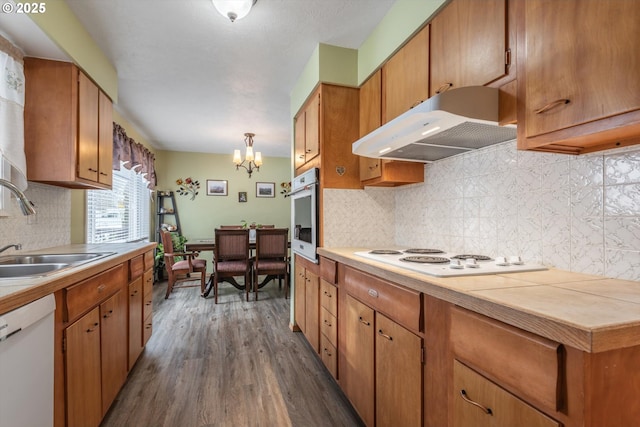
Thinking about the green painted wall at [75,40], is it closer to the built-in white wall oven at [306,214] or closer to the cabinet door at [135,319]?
the cabinet door at [135,319]

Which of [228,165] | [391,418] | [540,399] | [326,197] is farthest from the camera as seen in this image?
[228,165]

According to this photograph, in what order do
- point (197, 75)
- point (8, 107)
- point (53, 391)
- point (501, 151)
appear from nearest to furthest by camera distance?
point (53, 391) → point (501, 151) → point (8, 107) → point (197, 75)

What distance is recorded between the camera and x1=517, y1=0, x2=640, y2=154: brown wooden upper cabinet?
2.46ft

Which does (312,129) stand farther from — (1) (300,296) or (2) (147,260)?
(2) (147,260)

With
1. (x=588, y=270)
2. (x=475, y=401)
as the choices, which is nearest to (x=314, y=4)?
(x=588, y=270)

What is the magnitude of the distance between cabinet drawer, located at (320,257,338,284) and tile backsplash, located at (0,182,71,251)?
1.92m

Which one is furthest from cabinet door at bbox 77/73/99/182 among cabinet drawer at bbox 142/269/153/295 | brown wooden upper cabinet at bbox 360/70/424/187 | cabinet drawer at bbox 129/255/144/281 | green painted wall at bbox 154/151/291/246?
green painted wall at bbox 154/151/291/246

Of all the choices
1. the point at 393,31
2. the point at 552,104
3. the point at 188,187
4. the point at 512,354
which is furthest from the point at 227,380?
the point at 188,187

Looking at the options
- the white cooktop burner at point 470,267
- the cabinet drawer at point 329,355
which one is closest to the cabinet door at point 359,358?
the cabinet drawer at point 329,355

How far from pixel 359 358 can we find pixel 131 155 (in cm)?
387

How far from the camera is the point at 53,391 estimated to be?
1.07 m

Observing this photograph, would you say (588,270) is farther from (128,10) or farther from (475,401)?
(128,10)

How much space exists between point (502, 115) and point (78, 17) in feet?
8.37

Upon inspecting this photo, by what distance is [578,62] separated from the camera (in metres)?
0.84
